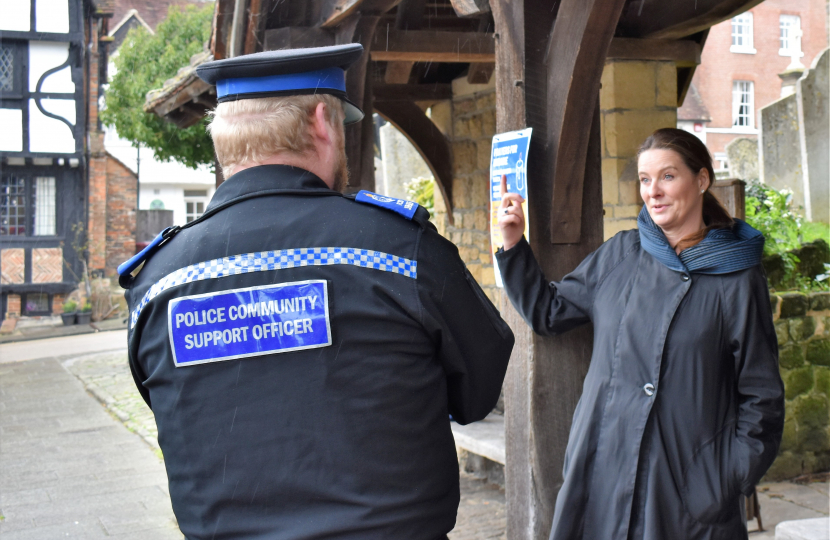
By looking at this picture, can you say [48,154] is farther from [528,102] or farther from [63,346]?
[528,102]

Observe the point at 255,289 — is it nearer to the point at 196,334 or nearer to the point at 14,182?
the point at 196,334

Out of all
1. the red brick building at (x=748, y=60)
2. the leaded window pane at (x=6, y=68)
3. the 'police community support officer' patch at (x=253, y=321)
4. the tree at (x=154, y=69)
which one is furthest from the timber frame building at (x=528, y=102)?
the red brick building at (x=748, y=60)

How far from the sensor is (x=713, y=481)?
216 cm

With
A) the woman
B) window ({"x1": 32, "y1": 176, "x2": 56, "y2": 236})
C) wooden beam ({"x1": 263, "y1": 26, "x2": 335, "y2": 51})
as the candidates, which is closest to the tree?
window ({"x1": 32, "y1": 176, "x2": 56, "y2": 236})

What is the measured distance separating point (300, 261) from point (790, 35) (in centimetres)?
2859

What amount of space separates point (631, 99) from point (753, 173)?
7585 mm

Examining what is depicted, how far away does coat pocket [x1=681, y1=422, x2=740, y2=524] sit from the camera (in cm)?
214

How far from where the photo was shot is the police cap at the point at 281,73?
1.52 meters

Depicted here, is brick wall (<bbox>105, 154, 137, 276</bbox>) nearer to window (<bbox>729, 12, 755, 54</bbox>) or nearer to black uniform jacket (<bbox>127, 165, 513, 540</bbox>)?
window (<bbox>729, 12, 755, 54</bbox>)

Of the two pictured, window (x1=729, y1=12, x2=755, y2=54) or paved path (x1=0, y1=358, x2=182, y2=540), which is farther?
window (x1=729, y1=12, x2=755, y2=54)

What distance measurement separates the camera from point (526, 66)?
2.69m

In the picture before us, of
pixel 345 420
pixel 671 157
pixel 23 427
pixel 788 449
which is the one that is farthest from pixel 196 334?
pixel 23 427

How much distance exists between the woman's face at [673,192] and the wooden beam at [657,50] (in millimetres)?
1807

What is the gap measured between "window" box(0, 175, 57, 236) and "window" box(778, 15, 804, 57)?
72.3 ft
